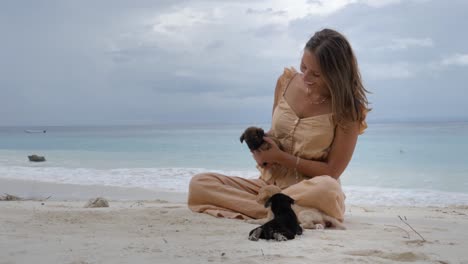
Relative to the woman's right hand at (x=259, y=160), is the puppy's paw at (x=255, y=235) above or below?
below

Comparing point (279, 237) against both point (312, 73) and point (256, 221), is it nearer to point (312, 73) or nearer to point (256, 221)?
point (256, 221)

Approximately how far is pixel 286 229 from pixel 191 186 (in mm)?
1435

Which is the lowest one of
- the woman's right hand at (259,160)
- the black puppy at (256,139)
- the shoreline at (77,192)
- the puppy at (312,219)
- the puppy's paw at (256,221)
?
the shoreline at (77,192)

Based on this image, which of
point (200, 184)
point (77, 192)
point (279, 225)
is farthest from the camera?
point (77, 192)

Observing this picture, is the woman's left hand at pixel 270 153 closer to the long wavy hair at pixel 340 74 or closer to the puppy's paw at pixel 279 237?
the long wavy hair at pixel 340 74

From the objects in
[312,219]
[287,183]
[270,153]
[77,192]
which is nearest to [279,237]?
[312,219]

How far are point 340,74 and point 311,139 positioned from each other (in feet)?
1.89

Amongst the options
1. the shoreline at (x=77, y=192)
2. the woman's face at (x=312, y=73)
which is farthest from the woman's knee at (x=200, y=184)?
the shoreline at (x=77, y=192)

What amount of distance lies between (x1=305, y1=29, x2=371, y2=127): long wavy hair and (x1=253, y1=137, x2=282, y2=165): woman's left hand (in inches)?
21.2

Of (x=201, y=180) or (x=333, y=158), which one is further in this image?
(x=201, y=180)

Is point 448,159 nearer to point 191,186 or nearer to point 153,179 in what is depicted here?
point 153,179

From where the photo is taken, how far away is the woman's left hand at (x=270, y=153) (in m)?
4.00

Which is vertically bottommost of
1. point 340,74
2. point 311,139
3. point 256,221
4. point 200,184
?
point 256,221

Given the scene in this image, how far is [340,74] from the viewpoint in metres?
3.88
